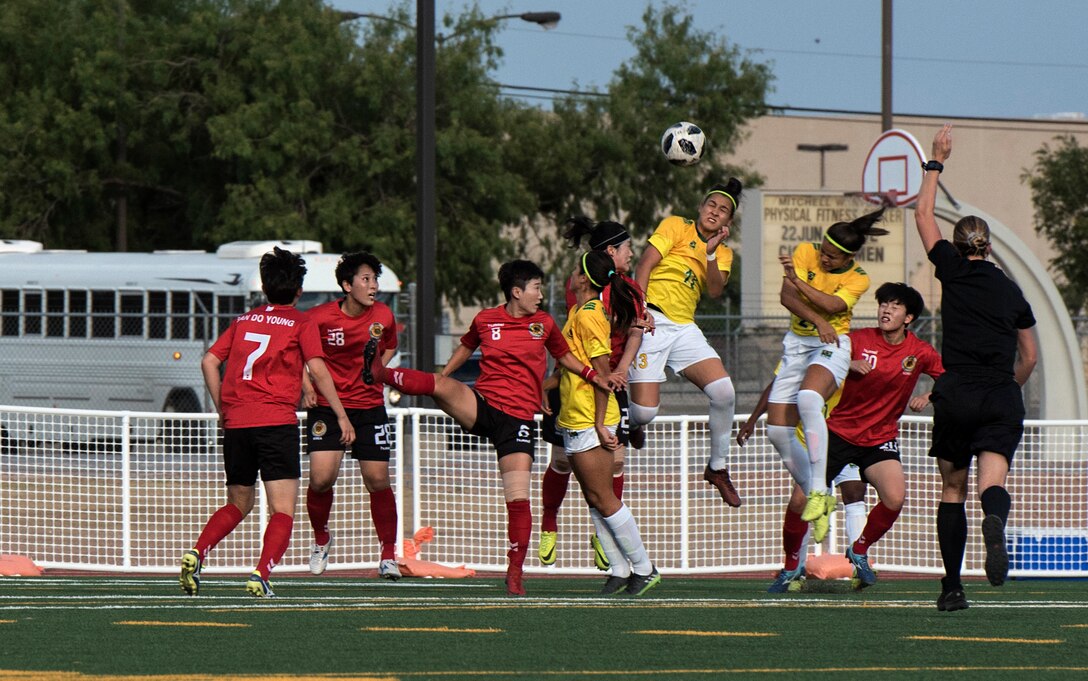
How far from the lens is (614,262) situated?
1088 cm

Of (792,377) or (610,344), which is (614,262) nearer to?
(610,344)

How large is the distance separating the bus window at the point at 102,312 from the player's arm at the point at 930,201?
69.6 feet

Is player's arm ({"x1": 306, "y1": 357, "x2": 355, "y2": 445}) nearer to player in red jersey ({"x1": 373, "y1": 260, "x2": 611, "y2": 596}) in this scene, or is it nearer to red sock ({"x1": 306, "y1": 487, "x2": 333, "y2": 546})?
player in red jersey ({"x1": 373, "y1": 260, "x2": 611, "y2": 596})

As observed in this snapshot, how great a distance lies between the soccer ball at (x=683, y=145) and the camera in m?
12.5

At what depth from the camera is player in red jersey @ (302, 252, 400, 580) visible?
11.4 meters

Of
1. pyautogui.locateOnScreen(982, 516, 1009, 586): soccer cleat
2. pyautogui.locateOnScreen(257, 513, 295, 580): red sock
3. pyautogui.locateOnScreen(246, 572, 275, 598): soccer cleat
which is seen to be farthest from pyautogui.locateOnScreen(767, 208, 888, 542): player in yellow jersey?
pyautogui.locateOnScreen(246, 572, 275, 598): soccer cleat

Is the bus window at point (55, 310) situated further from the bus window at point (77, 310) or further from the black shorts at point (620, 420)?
the black shorts at point (620, 420)

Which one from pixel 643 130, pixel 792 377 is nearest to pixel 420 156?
pixel 792 377

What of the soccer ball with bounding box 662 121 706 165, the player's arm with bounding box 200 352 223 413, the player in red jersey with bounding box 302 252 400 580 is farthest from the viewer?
the soccer ball with bounding box 662 121 706 165

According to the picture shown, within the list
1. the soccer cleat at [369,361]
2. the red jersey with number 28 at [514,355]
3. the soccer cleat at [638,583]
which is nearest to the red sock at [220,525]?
the soccer cleat at [369,361]

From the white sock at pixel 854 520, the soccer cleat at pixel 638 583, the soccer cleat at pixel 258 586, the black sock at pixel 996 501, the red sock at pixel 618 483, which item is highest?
the black sock at pixel 996 501

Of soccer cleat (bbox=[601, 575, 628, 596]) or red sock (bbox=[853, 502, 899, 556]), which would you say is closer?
soccer cleat (bbox=[601, 575, 628, 596])

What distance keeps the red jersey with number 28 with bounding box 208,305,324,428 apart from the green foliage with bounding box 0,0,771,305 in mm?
24927

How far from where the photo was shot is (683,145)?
12539 millimetres
